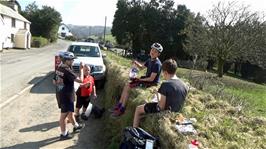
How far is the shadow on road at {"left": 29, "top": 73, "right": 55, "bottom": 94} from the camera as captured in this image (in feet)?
42.3

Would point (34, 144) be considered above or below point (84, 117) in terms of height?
below

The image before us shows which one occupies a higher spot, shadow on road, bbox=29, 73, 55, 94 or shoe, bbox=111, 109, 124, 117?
shoe, bbox=111, 109, 124, 117

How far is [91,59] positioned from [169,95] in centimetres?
908

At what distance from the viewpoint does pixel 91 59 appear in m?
14.3

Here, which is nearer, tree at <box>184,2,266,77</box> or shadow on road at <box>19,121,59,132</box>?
shadow on road at <box>19,121,59,132</box>

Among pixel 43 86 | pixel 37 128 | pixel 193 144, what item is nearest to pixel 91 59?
pixel 43 86

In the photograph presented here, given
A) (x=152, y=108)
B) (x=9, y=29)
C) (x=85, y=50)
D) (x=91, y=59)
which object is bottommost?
(x=152, y=108)

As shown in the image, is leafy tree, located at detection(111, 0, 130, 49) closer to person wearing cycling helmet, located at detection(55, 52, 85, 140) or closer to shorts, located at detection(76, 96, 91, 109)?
shorts, located at detection(76, 96, 91, 109)

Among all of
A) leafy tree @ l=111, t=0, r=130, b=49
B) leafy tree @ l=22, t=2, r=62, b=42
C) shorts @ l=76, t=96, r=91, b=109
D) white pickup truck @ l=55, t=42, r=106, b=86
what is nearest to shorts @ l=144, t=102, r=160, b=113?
shorts @ l=76, t=96, r=91, b=109

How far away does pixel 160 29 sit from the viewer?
170ft

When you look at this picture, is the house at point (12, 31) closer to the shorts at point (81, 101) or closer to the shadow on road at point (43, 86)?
the shadow on road at point (43, 86)

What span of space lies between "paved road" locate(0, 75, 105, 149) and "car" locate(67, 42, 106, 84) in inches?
98.3

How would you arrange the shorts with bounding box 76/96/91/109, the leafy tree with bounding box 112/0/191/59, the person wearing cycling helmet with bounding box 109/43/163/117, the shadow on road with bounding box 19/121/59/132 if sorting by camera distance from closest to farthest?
the person wearing cycling helmet with bounding box 109/43/163/117
the shadow on road with bounding box 19/121/59/132
the shorts with bounding box 76/96/91/109
the leafy tree with bounding box 112/0/191/59

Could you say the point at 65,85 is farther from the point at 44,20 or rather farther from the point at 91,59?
the point at 44,20
